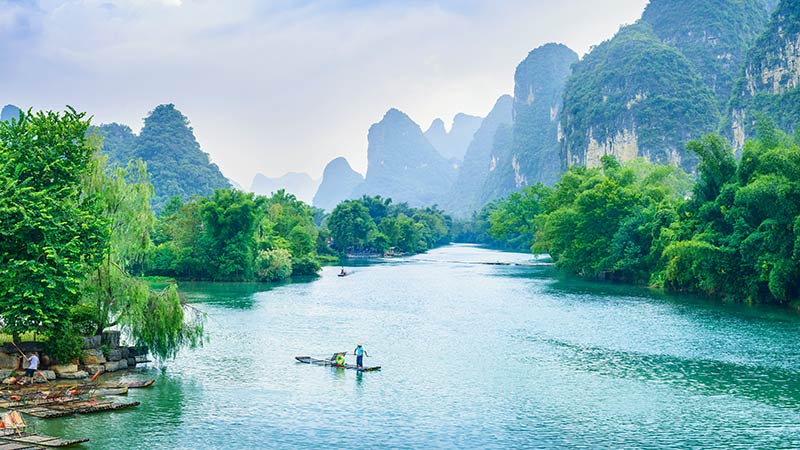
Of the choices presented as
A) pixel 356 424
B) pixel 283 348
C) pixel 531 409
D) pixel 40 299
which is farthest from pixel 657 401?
pixel 40 299

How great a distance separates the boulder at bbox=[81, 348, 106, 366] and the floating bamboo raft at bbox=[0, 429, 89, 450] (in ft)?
22.1

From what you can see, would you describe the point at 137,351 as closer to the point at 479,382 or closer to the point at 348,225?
the point at 479,382

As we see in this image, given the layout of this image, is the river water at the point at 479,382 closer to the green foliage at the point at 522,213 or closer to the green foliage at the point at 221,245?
the green foliage at the point at 221,245

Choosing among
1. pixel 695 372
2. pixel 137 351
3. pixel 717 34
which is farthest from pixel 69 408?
pixel 717 34

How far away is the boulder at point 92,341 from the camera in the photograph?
969 inches

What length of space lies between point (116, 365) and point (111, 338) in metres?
0.97

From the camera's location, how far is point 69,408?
20141 millimetres

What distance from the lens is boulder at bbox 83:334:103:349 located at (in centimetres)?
2462

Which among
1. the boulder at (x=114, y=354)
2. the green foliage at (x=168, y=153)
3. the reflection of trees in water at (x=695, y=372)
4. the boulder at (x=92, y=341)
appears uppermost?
the green foliage at (x=168, y=153)

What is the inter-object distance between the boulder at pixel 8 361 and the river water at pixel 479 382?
4.03 meters

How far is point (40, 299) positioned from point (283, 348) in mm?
11281

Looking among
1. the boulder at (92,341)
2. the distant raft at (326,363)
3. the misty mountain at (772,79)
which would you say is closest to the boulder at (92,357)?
the boulder at (92,341)

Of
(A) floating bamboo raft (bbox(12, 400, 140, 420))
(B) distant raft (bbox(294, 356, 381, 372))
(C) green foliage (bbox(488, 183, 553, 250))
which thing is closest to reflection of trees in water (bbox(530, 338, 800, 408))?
(B) distant raft (bbox(294, 356, 381, 372))

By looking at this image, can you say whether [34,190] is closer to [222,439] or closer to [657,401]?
[222,439]
